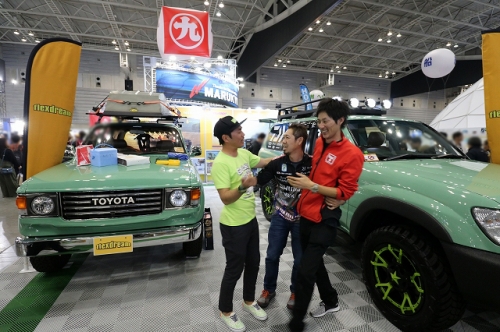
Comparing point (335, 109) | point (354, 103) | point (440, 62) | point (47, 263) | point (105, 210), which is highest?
point (440, 62)

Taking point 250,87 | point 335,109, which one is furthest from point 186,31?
point 250,87

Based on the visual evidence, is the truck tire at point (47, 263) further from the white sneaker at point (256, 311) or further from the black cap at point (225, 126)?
the black cap at point (225, 126)

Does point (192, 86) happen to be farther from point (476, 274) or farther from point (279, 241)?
point (476, 274)

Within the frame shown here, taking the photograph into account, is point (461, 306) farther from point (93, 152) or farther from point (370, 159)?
point (93, 152)

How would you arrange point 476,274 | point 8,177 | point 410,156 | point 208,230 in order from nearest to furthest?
point 476,274, point 410,156, point 208,230, point 8,177

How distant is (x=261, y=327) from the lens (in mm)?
2066

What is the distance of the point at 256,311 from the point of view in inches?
84.3

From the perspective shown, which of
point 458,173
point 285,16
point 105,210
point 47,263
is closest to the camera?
point 458,173

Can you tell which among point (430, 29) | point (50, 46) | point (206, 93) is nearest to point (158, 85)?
point (206, 93)

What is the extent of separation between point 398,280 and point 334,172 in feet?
3.65

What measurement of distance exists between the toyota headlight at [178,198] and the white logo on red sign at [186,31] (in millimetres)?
5374

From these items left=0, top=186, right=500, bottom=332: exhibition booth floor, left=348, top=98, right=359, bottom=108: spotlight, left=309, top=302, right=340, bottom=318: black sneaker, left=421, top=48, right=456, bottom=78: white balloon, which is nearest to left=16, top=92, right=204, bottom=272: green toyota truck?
left=0, top=186, right=500, bottom=332: exhibition booth floor

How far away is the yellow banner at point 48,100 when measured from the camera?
2949 mm

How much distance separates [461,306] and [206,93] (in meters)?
12.0
